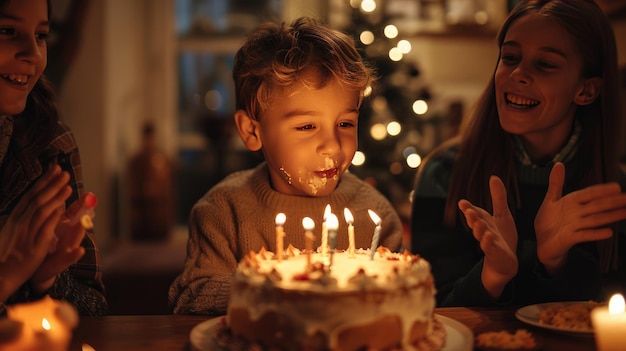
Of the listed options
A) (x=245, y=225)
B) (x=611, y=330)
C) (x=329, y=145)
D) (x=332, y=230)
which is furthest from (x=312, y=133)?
(x=611, y=330)

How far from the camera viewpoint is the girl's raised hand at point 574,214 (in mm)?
1491

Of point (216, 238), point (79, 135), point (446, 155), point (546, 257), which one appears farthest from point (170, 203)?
point (546, 257)

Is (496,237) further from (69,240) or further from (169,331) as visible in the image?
(69,240)

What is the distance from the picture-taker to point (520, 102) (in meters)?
1.89

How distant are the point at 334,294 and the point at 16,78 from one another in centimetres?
85

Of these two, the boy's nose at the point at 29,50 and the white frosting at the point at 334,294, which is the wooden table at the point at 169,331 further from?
the boy's nose at the point at 29,50

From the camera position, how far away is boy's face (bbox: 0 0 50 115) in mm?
1515

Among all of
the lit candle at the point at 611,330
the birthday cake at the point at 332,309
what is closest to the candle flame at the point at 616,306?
the lit candle at the point at 611,330

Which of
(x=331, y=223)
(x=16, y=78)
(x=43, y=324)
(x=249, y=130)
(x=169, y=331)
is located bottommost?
(x=169, y=331)

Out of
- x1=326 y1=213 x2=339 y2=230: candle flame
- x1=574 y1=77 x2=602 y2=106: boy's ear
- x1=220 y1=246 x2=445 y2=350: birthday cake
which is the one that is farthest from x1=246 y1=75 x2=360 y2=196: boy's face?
x1=574 y1=77 x2=602 y2=106: boy's ear

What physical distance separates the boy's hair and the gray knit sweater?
0.20 meters

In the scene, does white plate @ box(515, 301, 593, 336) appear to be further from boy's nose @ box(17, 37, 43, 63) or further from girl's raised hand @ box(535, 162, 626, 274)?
boy's nose @ box(17, 37, 43, 63)

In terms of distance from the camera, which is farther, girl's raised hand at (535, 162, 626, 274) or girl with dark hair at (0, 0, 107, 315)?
girl's raised hand at (535, 162, 626, 274)

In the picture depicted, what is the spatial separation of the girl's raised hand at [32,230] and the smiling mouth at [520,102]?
1.15 metres
